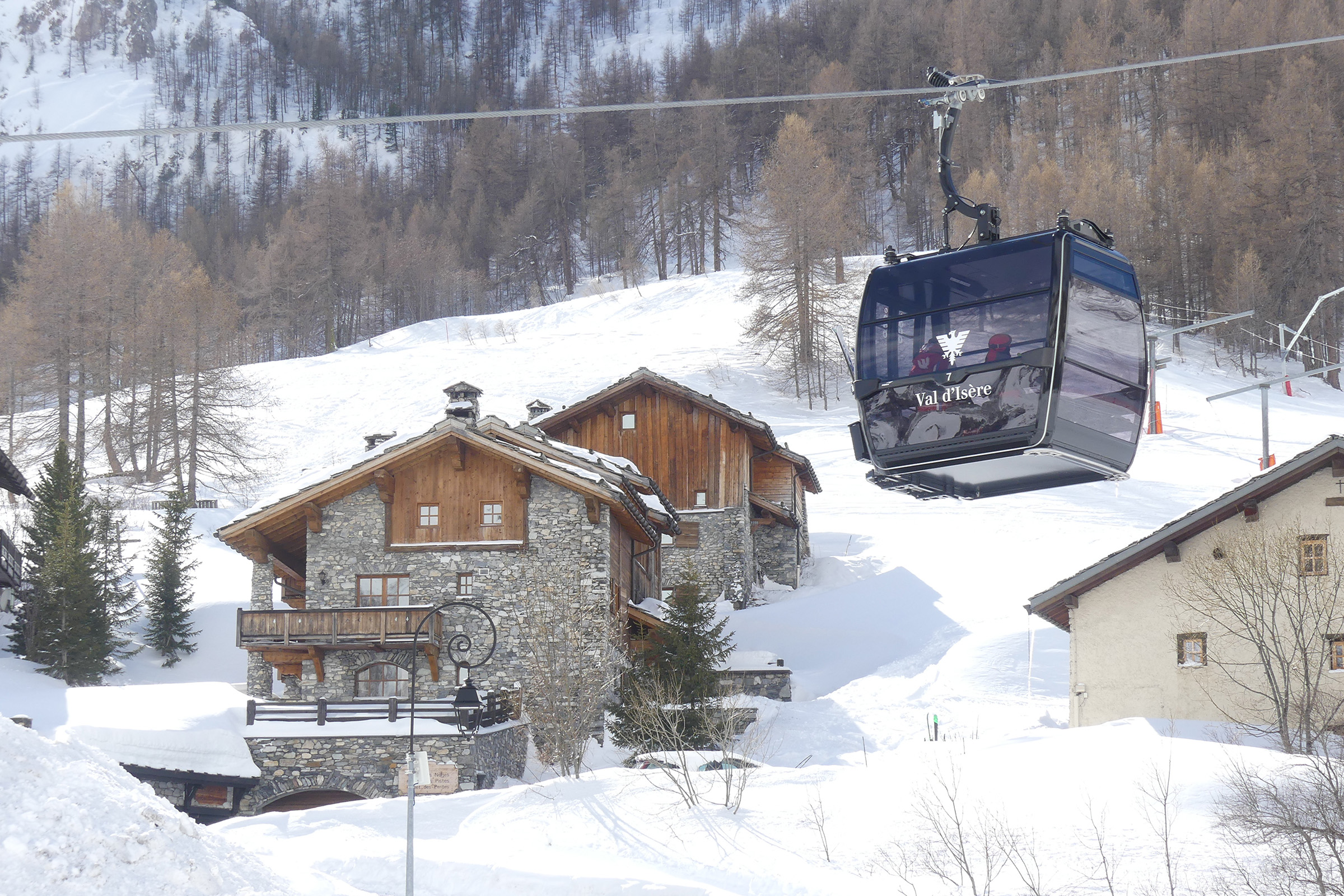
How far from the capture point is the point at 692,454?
3466 cm

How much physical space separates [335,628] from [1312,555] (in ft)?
56.2

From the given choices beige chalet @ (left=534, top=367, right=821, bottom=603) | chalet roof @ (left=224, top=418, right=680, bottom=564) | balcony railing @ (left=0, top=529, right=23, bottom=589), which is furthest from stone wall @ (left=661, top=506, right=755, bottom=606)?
balcony railing @ (left=0, top=529, right=23, bottom=589)

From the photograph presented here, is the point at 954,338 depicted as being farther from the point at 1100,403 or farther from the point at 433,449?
the point at 433,449

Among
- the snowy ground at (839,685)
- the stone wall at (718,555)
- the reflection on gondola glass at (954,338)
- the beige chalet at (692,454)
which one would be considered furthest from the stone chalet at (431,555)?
the reflection on gondola glass at (954,338)

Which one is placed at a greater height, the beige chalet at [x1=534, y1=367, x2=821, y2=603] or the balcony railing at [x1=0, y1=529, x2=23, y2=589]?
the beige chalet at [x1=534, y1=367, x2=821, y2=603]

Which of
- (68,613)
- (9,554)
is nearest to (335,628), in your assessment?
(68,613)

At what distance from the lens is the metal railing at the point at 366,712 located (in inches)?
855

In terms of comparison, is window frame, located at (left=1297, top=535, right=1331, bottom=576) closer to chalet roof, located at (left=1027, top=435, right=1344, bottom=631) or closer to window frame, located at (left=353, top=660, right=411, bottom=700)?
chalet roof, located at (left=1027, top=435, right=1344, bottom=631)

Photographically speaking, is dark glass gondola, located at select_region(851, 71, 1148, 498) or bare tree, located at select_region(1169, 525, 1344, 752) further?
bare tree, located at select_region(1169, 525, 1344, 752)

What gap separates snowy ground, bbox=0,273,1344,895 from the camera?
50.9 feet

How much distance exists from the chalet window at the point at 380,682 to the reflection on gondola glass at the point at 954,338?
52.8 ft

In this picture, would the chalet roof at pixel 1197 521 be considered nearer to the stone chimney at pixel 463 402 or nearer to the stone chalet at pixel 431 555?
the stone chalet at pixel 431 555

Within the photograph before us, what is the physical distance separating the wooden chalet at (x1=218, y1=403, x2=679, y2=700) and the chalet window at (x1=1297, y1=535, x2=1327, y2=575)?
1187 cm

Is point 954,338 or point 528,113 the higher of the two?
point 528,113
